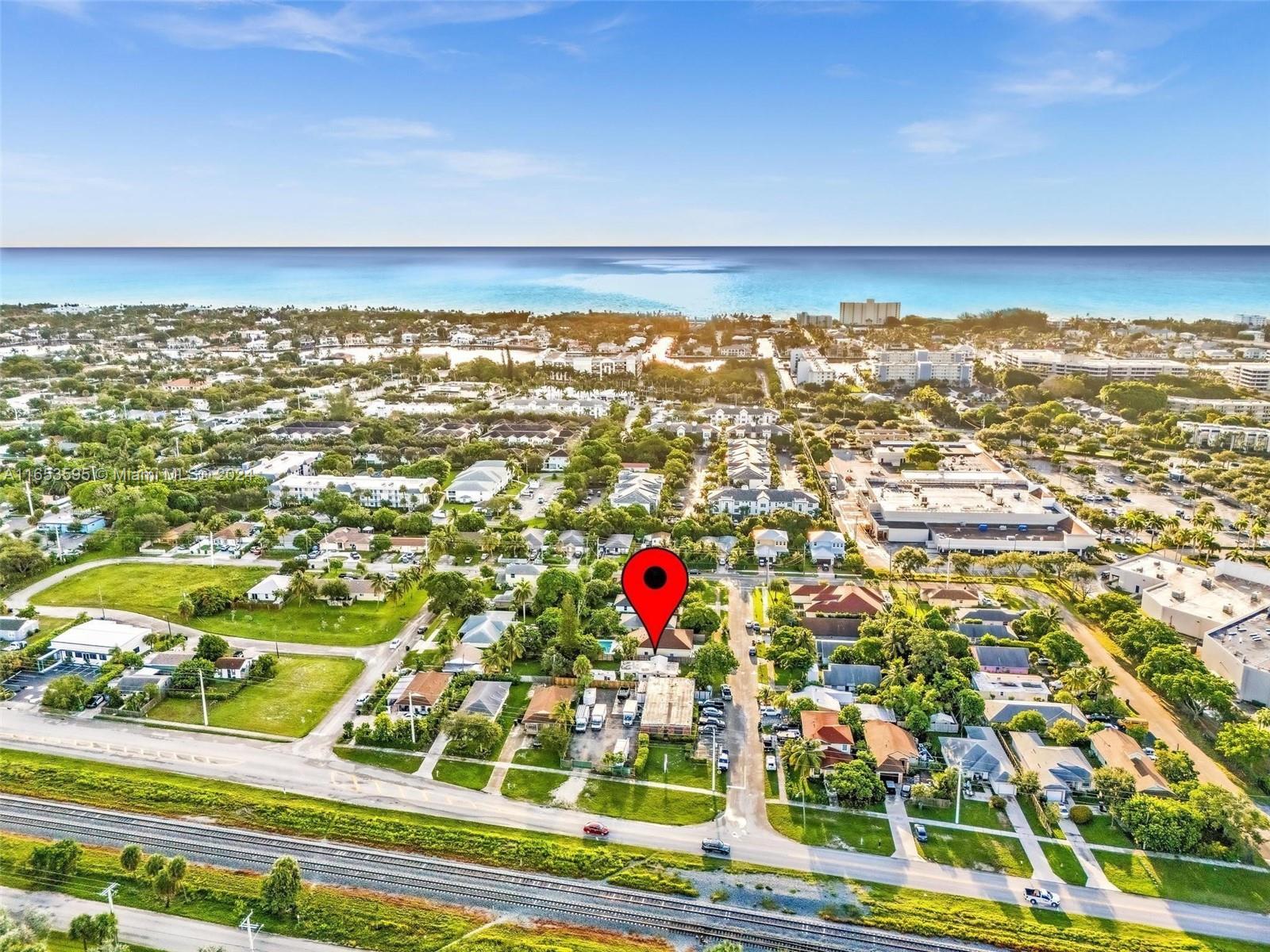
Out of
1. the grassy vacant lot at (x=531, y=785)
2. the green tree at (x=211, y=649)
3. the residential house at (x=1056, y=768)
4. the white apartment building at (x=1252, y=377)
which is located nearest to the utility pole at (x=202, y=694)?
the green tree at (x=211, y=649)

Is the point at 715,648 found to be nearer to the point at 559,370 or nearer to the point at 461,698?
the point at 461,698

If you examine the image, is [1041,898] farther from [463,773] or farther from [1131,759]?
[463,773]

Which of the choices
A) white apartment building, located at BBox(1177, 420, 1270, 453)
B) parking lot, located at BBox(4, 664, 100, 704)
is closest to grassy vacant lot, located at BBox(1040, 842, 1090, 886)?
parking lot, located at BBox(4, 664, 100, 704)

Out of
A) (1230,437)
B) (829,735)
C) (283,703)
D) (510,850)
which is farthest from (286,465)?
(1230,437)

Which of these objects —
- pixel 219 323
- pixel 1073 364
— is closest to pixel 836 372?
pixel 1073 364

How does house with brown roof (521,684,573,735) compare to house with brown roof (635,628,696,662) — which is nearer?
house with brown roof (521,684,573,735)

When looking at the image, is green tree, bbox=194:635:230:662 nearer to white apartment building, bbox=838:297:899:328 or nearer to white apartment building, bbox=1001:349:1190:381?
white apartment building, bbox=1001:349:1190:381
